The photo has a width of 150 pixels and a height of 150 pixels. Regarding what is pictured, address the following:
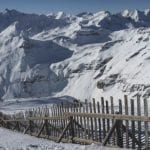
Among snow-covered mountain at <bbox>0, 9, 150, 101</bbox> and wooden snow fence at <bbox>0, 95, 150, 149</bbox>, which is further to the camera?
snow-covered mountain at <bbox>0, 9, 150, 101</bbox>

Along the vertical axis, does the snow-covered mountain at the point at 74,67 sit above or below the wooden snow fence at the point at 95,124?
above

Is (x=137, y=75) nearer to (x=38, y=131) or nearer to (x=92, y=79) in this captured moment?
(x=92, y=79)

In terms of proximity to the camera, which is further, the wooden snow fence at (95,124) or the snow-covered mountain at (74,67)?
the snow-covered mountain at (74,67)

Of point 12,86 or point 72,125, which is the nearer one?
point 72,125

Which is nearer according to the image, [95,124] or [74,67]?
[95,124]

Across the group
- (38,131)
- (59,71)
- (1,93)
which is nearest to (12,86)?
(1,93)

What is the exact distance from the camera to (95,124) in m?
15.3

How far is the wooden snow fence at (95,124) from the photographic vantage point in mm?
13351

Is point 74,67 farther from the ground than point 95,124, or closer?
farther from the ground

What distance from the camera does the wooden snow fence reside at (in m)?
13.4

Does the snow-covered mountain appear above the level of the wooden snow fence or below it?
above

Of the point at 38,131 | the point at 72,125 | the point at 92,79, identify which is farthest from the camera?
the point at 92,79

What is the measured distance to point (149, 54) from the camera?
107 metres

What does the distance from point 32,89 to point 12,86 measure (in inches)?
403
